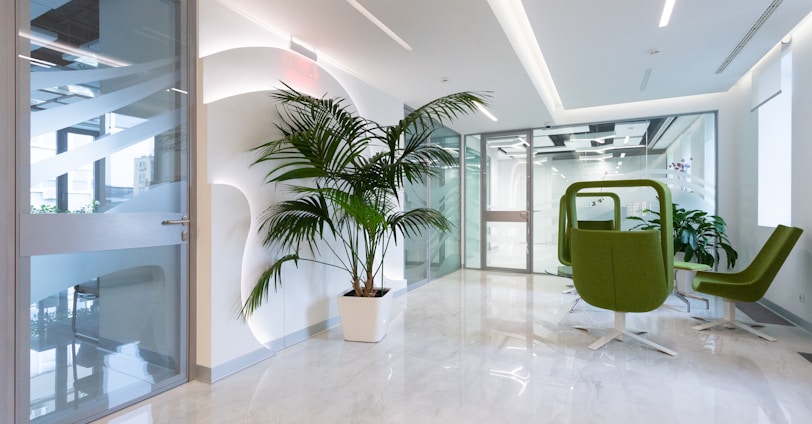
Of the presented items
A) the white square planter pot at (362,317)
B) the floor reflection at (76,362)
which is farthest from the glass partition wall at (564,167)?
the floor reflection at (76,362)

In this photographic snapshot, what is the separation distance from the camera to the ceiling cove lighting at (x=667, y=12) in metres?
2.78

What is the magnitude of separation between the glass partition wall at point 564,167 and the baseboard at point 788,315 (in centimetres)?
160

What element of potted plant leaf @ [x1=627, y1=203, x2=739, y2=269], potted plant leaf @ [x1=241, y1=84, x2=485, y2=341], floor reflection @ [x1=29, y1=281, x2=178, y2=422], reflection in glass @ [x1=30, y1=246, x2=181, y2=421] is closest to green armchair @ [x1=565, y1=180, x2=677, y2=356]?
potted plant leaf @ [x1=241, y1=84, x2=485, y2=341]

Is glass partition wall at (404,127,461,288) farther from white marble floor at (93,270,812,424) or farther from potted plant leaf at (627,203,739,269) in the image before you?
potted plant leaf at (627,203,739,269)

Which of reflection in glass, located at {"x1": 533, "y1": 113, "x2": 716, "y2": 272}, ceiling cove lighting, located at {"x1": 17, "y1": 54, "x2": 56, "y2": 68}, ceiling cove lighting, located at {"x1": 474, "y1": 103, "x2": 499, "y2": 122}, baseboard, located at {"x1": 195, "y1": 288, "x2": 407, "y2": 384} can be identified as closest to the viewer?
ceiling cove lighting, located at {"x1": 17, "y1": 54, "x2": 56, "y2": 68}

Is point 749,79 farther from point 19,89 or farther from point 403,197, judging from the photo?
point 19,89

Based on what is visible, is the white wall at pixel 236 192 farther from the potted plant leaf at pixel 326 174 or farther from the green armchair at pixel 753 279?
the green armchair at pixel 753 279

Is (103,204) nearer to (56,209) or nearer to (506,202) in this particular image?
(56,209)

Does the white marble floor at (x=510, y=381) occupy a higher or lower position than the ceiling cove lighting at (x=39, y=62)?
lower

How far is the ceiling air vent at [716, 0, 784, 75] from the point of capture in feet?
9.39

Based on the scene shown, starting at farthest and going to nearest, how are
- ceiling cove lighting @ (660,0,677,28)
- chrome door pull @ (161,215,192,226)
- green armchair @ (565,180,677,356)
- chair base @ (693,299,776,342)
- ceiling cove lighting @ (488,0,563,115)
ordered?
chair base @ (693,299,776,342), ceiling cove lighting @ (488,0,563,115), ceiling cove lighting @ (660,0,677,28), green armchair @ (565,180,677,356), chrome door pull @ (161,215,192,226)

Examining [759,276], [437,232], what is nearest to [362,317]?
[437,232]

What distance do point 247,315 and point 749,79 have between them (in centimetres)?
616

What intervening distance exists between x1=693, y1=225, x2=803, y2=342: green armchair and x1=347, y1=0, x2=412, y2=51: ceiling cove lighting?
3.34 m
